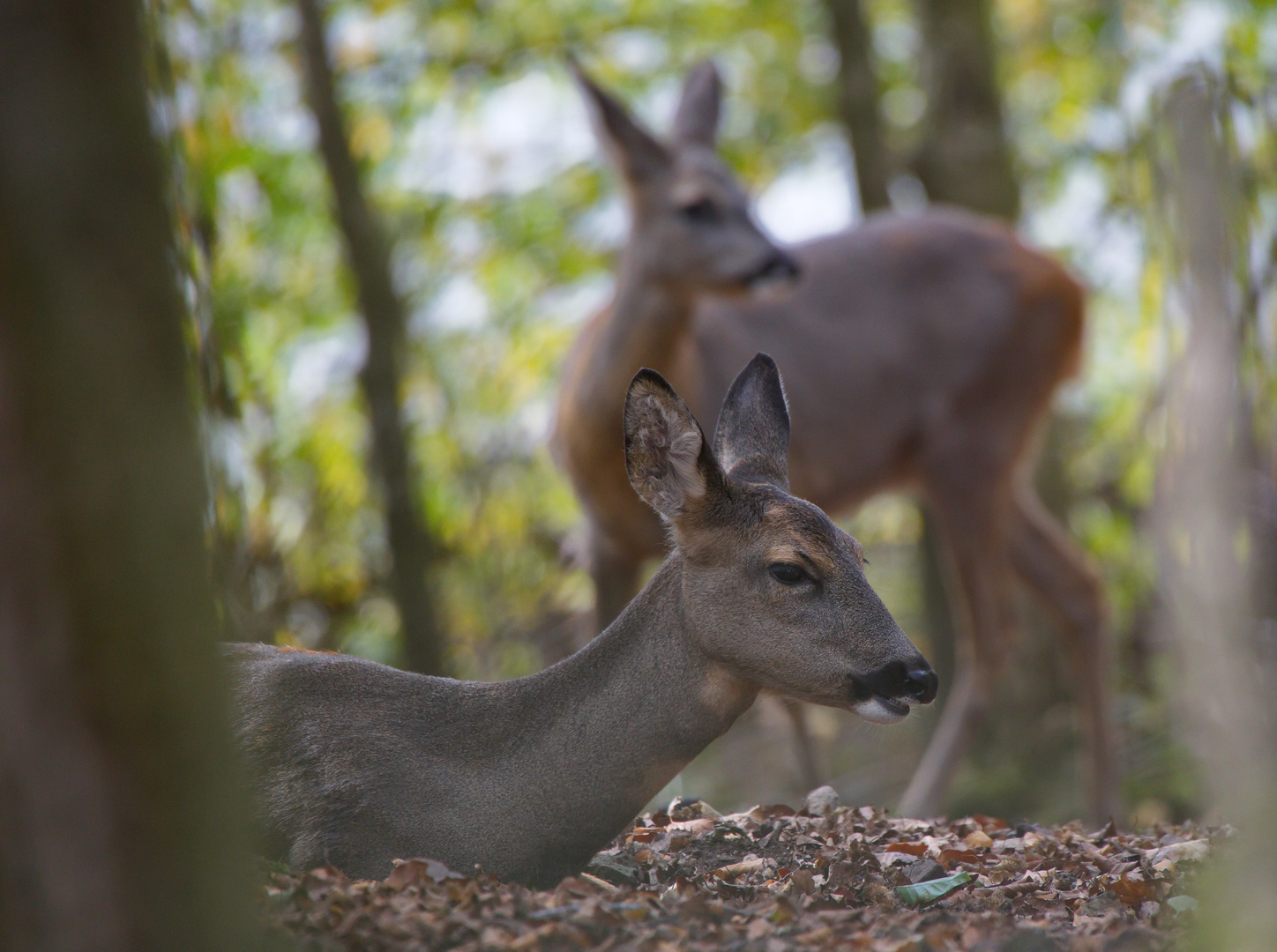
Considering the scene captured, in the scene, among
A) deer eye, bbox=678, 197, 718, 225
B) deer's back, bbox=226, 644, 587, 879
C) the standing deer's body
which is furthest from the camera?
deer eye, bbox=678, 197, 718, 225

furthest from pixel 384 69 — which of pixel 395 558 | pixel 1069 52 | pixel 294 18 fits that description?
pixel 1069 52

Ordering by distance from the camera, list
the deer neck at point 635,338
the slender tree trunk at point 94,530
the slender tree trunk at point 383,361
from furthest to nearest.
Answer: the slender tree trunk at point 383,361
the deer neck at point 635,338
the slender tree trunk at point 94,530

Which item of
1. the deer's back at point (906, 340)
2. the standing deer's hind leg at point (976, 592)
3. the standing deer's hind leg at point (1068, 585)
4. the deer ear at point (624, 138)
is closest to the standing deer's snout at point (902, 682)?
the deer's back at point (906, 340)

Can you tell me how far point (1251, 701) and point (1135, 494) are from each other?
9.75 metres

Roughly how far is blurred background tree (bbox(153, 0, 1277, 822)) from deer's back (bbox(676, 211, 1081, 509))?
64 cm

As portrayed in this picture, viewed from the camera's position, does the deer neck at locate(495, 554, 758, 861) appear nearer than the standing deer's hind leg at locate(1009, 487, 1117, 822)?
Yes

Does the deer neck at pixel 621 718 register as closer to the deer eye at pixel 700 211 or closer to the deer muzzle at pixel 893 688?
the deer muzzle at pixel 893 688

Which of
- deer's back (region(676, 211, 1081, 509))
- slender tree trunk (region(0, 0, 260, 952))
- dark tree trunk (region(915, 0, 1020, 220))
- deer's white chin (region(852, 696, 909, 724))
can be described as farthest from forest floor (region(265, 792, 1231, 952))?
dark tree trunk (region(915, 0, 1020, 220))

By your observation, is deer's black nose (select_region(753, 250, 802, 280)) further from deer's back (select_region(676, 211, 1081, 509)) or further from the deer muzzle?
the deer muzzle

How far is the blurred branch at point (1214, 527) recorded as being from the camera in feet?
Result: 7.18

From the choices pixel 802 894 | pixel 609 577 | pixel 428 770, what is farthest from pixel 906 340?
pixel 428 770

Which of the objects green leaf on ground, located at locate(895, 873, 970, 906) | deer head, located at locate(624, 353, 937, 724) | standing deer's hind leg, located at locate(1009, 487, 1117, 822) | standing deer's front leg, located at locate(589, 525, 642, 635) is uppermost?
deer head, located at locate(624, 353, 937, 724)

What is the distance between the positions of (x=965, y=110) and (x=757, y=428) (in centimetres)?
569

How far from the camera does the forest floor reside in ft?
9.34
